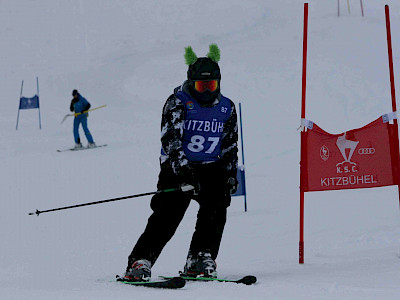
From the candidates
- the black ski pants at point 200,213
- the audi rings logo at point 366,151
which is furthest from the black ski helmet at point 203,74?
the audi rings logo at point 366,151

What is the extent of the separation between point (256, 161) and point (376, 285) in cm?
810

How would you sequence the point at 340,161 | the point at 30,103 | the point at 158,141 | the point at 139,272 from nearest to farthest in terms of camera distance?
the point at 139,272
the point at 340,161
the point at 158,141
the point at 30,103

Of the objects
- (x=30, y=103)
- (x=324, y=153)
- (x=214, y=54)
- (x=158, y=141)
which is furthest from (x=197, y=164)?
(x=30, y=103)

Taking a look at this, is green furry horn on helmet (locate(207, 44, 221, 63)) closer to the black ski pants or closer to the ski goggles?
the ski goggles

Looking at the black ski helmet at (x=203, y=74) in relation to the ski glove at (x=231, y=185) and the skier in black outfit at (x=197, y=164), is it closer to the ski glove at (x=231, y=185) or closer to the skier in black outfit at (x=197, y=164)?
the skier in black outfit at (x=197, y=164)

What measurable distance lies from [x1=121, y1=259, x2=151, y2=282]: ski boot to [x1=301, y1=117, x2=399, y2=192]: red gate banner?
143 cm

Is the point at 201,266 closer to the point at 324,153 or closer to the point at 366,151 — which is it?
the point at 324,153

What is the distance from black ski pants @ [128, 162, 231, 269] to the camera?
457 cm

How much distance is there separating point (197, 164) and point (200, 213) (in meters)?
0.33

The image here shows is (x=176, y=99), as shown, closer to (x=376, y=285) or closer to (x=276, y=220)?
(x=376, y=285)

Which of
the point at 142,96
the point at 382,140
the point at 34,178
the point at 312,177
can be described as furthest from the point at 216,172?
the point at 142,96

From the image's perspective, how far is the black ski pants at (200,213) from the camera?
457 centimetres

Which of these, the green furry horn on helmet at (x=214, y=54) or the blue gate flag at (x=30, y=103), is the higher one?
the blue gate flag at (x=30, y=103)

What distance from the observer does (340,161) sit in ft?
17.3
